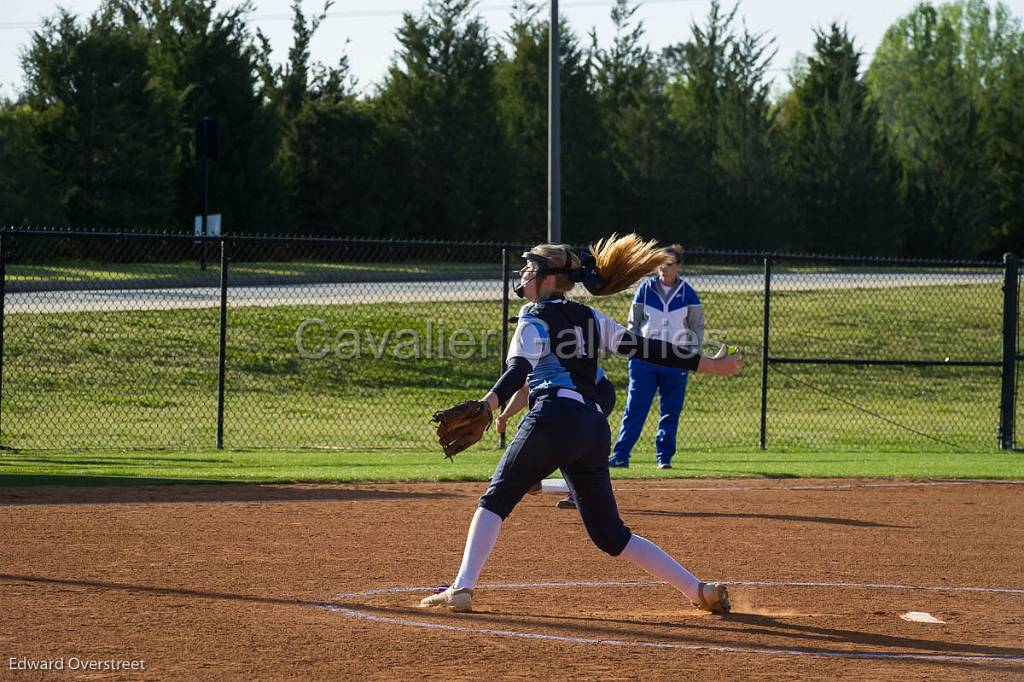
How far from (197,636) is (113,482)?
568 cm

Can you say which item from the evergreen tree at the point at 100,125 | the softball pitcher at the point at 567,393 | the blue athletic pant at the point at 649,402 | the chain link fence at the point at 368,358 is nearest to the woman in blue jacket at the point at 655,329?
the blue athletic pant at the point at 649,402

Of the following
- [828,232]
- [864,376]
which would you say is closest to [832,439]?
[864,376]

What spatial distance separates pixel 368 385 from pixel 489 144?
73.3ft

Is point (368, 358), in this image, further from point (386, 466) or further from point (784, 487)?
point (784, 487)

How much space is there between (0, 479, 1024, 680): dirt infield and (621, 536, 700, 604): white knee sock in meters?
0.20

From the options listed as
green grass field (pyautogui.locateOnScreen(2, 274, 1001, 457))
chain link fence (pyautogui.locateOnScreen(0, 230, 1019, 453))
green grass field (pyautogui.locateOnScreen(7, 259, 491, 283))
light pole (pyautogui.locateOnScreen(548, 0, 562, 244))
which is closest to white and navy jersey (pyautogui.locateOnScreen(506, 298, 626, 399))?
chain link fence (pyautogui.locateOnScreen(0, 230, 1019, 453))

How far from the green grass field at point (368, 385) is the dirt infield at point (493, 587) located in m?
4.88

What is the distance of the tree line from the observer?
106 ft

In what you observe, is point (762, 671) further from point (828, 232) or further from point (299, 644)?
point (828, 232)

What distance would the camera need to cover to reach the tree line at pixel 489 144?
32219 mm

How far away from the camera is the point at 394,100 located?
41812mm

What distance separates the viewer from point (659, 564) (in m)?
6.49

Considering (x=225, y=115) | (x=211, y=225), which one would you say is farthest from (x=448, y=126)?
(x=211, y=225)

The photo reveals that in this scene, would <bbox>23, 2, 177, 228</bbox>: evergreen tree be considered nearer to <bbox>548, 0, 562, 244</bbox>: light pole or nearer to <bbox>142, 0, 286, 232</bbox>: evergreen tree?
A: <bbox>142, 0, 286, 232</bbox>: evergreen tree
